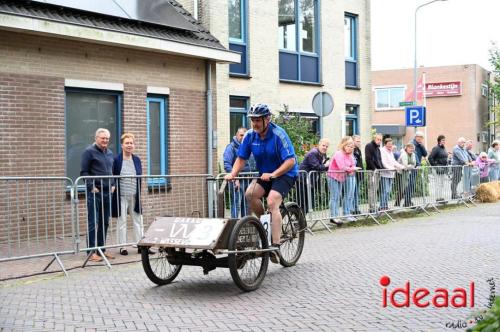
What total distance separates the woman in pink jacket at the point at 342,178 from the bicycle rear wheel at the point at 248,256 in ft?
18.8

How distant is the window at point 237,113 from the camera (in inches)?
704

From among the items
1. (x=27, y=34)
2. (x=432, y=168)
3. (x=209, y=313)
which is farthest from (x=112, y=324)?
(x=432, y=168)

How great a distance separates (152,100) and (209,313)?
8382mm

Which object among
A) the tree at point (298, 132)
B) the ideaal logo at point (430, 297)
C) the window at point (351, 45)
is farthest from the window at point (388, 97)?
the ideaal logo at point (430, 297)

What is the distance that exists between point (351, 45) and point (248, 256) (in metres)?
17.1

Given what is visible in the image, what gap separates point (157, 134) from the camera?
14.1m

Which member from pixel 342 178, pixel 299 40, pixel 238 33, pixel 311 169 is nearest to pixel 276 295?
pixel 311 169

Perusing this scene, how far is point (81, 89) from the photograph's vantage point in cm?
1241

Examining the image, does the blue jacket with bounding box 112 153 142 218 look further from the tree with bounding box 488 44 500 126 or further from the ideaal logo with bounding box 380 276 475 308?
the tree with bounding box 488 44 500 126

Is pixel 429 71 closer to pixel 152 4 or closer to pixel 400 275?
pixel 152 4

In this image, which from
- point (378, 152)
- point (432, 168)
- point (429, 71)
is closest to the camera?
point (378, 152)

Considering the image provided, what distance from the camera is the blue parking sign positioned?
813 inches

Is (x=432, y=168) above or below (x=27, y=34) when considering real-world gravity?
below

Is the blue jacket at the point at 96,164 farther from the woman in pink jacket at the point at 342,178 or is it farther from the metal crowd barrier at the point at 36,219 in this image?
the woman in pink jacket at the point at 342,178
